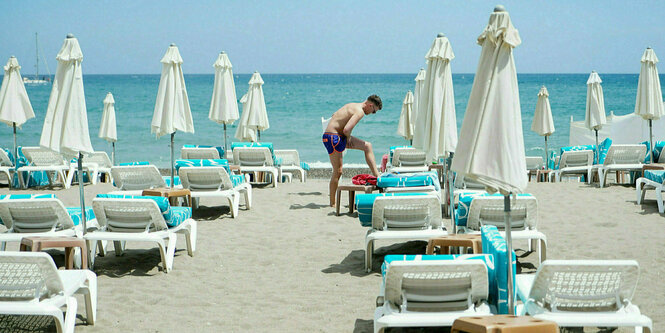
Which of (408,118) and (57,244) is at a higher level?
(408,118)

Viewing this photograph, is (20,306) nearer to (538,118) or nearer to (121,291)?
(121,291)

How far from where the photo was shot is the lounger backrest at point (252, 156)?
1212 cm

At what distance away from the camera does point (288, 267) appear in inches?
259

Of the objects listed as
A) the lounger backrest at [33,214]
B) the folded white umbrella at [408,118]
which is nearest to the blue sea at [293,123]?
the folded white umbrella at [408,118]

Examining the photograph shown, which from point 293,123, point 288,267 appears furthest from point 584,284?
point 293,123

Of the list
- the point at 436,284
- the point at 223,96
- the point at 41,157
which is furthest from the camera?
the point at 223,96

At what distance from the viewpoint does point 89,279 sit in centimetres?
480

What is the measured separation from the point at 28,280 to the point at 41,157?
353 inches

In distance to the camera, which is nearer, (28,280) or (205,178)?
(28,280)

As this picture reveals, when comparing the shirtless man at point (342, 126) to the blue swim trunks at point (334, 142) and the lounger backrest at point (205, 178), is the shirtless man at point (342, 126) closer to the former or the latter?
the blue swim trunks at point (334, 142)

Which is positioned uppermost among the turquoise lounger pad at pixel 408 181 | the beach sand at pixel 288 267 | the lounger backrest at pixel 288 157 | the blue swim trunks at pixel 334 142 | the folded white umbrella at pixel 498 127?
the folded white umbrella at pixel 498 127

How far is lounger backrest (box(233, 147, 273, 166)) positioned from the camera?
1212 centimetres

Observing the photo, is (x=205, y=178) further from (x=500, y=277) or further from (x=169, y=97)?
(x=500, y=277)

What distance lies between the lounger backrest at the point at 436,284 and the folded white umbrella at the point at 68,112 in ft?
13.2
